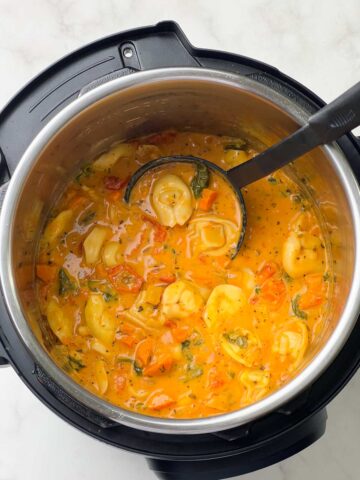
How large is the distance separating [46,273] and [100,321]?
0.19 meters

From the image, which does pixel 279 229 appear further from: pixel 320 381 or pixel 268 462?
pixel 268 462

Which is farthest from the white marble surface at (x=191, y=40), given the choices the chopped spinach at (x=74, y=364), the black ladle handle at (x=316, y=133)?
the black ladle handle at (x=316, y=133)

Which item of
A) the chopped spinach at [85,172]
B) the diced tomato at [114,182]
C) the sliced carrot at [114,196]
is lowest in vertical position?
the sliced carrot at [114,196]

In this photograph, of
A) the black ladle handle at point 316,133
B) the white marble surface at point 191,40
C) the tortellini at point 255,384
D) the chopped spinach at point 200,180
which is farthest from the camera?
the white marble surface at point 191,40

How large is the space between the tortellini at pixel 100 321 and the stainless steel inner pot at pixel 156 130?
0.46 ft

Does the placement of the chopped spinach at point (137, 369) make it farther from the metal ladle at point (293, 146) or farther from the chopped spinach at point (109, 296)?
the metal ladle at point (293, 146)

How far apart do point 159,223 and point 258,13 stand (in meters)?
0.74

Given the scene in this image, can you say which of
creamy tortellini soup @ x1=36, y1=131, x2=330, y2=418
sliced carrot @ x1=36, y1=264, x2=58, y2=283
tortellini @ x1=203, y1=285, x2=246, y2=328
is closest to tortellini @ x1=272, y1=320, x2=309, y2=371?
creamy tortellini soup @ x1=36, y1=131, x2=330, y2=418

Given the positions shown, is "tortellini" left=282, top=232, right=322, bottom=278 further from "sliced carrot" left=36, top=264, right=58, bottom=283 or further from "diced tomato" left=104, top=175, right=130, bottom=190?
"sliced carrot" left=36, top=264, right=58, bottom=283

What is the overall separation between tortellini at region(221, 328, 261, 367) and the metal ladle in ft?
0.69

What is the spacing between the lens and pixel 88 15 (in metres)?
2.12

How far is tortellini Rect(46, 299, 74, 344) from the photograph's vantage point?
1817 millimetres

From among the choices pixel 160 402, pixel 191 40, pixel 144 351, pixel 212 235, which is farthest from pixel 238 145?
pixel 160 402

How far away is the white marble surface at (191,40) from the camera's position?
205 cm
